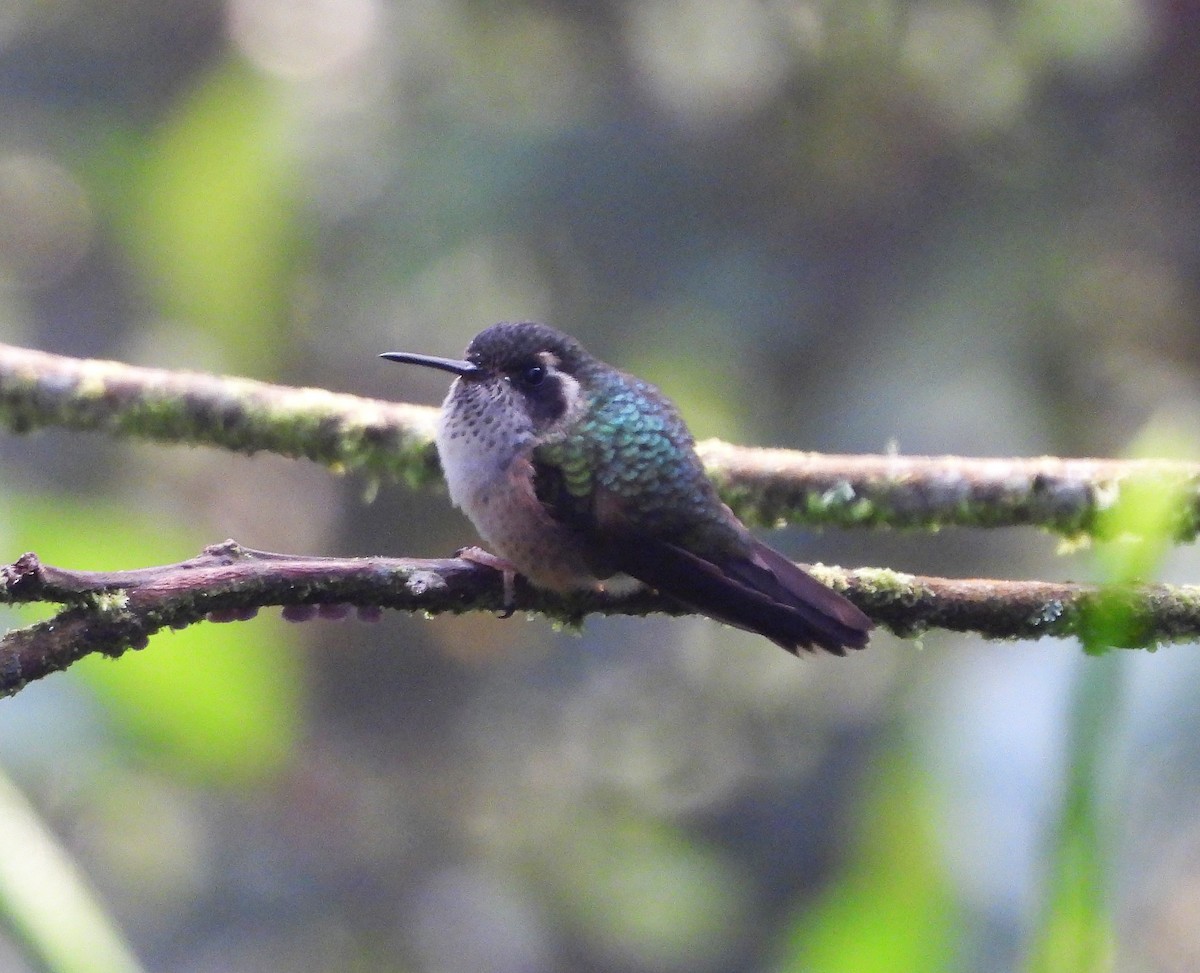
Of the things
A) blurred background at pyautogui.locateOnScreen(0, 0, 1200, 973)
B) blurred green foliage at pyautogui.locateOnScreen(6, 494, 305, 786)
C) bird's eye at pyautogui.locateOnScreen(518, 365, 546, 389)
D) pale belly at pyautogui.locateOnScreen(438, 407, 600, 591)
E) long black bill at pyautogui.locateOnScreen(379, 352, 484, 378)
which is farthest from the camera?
blurred background at pyautogui.locateOnScreen(0, 0, 1200, 973)

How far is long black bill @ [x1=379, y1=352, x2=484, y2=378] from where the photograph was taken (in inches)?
127

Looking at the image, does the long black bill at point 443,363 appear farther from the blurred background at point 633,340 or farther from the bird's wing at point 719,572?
the blurred background at point 633,340

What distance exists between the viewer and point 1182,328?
5352 mm

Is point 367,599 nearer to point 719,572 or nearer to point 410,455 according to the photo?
point 719,572

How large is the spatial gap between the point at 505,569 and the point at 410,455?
1.01 m

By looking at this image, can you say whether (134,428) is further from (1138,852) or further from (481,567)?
(1138,852)

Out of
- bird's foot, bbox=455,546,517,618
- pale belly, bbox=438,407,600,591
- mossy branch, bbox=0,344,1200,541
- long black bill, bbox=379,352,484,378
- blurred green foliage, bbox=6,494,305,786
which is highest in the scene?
long black bill, bbox=379,352,484,378

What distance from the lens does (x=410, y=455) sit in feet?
12.1

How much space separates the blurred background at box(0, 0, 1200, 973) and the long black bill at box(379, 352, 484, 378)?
1.94 meters

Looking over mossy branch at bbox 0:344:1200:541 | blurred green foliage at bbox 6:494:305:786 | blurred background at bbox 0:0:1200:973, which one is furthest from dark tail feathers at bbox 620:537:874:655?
blurred background at bbox 0:0:1200:973

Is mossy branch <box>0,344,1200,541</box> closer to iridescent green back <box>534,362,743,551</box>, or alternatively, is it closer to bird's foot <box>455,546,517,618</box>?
iridescent green back <box>534,362,743,551</box>

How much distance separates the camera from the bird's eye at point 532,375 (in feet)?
11.0

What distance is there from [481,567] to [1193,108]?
4306 mm

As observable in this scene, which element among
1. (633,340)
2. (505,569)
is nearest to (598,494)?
(505,569)
